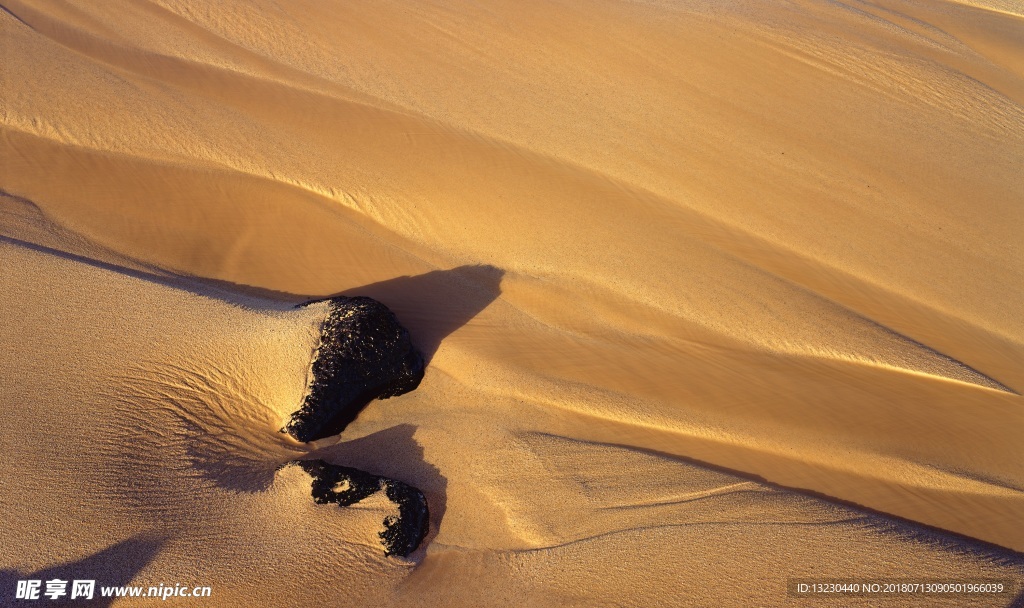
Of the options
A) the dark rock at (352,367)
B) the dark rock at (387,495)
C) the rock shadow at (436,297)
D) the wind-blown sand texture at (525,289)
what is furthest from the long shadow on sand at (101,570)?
the rock shadow at (436,297)

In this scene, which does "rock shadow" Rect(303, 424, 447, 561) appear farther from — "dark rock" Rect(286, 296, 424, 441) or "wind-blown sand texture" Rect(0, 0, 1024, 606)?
"dark rock" Rect(286, 296, 424, 441)

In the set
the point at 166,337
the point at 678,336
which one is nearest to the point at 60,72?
the point at 166,337

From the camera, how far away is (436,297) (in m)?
5.80

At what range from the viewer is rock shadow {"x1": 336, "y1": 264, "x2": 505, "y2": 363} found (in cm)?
550

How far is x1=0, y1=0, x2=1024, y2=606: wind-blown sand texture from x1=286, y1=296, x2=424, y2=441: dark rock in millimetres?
151

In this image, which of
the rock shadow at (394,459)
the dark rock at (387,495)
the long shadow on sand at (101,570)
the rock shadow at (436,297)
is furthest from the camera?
the rock shadow at (436,297)

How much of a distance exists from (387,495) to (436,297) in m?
2.10

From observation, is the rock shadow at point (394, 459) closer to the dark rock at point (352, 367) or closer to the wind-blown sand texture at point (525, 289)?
the wind-blown sand texture at point (525, 289)

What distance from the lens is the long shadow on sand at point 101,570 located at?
3.46 m

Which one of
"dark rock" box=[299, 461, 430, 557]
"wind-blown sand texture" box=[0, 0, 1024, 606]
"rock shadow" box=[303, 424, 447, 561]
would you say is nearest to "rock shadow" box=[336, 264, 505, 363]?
"wind-blown sand texture" box=[0, 0, 1024, 606]

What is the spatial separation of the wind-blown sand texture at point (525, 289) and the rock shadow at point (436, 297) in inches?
1.2

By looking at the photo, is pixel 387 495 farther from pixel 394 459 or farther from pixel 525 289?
pixel 525 289

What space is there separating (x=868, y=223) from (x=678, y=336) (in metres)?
2.77

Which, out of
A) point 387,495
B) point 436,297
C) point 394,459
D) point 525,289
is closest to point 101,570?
point 387,495
